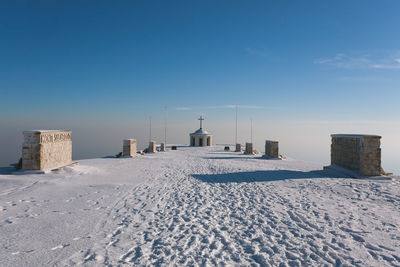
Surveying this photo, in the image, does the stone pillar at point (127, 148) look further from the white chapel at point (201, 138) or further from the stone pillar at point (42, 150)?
the white chapel at point (201, 138)

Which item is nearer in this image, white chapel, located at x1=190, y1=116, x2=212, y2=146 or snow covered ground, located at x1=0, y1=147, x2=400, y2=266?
snow covered ground, located at x1=0, y1=147, x2=400, y2=266

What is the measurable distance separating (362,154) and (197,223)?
31.9 ft

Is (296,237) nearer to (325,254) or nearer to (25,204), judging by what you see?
(325,254)

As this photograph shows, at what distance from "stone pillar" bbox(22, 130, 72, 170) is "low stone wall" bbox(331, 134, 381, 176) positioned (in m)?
15.5

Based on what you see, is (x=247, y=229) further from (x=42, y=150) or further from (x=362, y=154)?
(x=42, y=150)

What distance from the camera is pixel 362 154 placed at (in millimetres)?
10797

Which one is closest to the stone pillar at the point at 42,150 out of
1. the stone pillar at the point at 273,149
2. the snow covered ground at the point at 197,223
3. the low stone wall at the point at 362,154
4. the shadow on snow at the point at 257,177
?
the snow covered ground at the point at 197,223

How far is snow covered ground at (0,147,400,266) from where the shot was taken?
156 inches

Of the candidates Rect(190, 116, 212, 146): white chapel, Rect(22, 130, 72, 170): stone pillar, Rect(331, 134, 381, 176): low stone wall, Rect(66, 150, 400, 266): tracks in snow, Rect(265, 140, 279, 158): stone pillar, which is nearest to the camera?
Rect(66, 150, 400, 266): tracks in snow

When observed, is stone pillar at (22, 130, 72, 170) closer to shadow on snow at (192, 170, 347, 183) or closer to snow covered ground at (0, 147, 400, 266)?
snow covered ground at (0, 147, 400, 266)

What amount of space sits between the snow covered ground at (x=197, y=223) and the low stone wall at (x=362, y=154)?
1.39 metres

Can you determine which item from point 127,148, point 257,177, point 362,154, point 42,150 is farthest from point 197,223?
point 127,148

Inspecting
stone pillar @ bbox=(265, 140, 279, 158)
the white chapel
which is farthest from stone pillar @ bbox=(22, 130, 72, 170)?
the white chapel

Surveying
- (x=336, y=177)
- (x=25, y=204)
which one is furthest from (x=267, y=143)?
(x=25, y=204)
